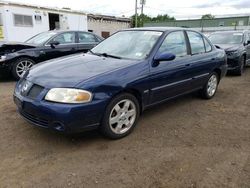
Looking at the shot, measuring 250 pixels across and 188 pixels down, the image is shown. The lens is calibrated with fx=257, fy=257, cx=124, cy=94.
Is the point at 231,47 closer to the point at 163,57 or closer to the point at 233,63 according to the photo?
the point at 233,63

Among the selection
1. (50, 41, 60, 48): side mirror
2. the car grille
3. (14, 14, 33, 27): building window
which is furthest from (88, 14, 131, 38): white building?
the car grille

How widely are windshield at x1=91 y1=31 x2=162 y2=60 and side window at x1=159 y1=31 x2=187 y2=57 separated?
17 centimetres

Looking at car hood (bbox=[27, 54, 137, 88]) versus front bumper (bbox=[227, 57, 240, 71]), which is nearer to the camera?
car hood (bbox=[27, 54, 137, 88])

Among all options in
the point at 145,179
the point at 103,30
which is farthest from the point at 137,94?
the point at 103,30

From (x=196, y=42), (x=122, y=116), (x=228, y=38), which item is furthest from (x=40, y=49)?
(x=228, y=38)

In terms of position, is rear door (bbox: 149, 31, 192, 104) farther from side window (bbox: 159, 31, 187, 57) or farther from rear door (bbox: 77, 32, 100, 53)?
rear door (bbox: 77, 32, 100, 53)

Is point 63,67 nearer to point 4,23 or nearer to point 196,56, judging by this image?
point 196,56

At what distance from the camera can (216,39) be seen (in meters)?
9.77

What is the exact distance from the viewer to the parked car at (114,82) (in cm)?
307

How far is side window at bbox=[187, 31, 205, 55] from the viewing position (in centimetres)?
487

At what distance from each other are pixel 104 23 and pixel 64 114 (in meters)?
20.8

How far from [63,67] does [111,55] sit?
0.87 m

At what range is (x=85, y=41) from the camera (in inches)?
335

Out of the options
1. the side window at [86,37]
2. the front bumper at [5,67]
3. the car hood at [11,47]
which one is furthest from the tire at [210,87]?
the front bumper at [5,67]
